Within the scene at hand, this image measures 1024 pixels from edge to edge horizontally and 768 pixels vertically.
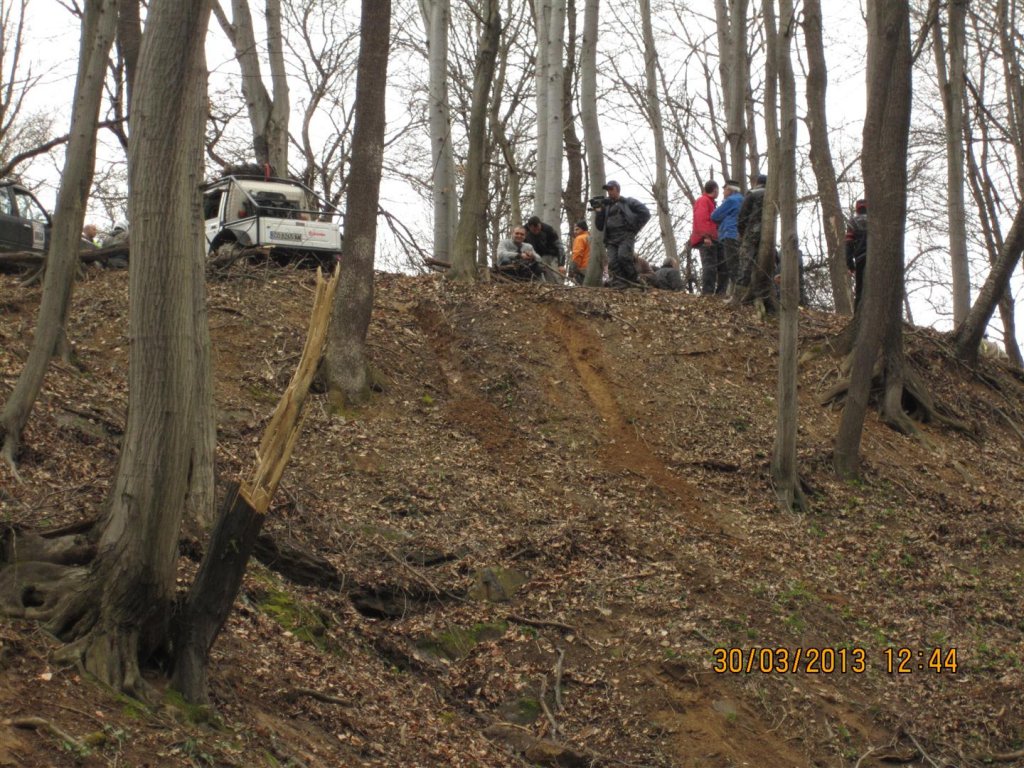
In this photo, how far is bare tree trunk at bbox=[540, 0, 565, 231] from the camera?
57.2 ft

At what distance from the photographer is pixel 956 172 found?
58.2 ft

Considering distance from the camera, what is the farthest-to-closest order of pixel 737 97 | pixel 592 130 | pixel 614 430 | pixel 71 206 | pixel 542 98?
pixel 737 97, pixel 542 98, pixel 592 130, pixel 614 430, pixel 71 206

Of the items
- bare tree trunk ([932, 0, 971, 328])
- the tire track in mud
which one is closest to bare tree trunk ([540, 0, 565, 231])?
the tire track in mud

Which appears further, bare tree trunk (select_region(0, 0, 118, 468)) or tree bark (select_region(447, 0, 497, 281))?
tree bark (select_region(447, 0, 497, 281))

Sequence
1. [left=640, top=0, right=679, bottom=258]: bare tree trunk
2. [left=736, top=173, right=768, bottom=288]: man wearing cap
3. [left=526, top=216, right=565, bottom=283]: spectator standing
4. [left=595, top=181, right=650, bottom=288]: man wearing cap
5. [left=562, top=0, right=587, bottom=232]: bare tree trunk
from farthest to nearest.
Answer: [left=640, top=0, right=679, bottom=258]: bare tree trunk
[left=562, top=0, right=587, bottom=232]: bare tree trunk
[left=526, top=216, right=565, bottom=283]: spectator standing
[left=595, top=181, right=650, bottom=288]: man wearing cap
[left=736, top=173, right=768, bottom=288]: man wearing cap

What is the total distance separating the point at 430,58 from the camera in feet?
60.1

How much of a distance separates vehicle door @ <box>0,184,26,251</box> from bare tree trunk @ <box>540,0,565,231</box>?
321 inches

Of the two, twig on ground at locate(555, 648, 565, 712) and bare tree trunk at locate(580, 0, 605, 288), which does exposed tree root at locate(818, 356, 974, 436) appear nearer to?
bare tree trunk at locate(580, 0, 605, 288)

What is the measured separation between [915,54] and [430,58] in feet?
27.0

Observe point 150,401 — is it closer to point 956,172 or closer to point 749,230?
point 749,230

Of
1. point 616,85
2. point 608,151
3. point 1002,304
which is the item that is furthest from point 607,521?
point 608,151

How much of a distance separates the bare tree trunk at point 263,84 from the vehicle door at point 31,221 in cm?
359

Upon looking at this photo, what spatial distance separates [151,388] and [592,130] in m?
12.8
